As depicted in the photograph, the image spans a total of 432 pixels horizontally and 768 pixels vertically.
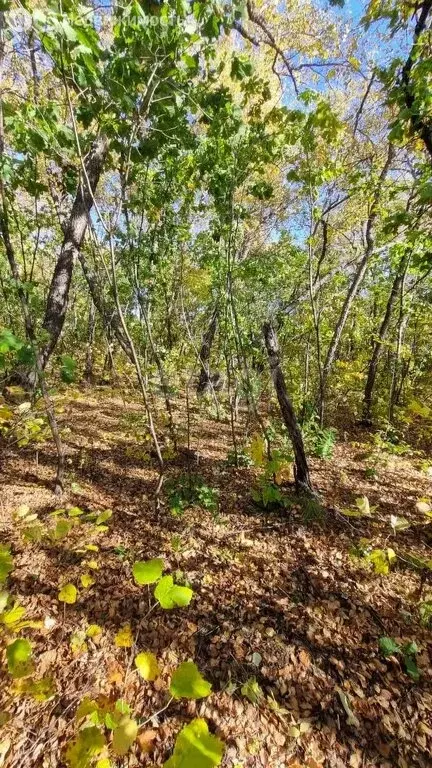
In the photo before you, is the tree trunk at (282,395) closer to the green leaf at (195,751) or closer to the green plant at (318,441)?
the green plant at (318,441)

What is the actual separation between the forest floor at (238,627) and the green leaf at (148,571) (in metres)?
1.40

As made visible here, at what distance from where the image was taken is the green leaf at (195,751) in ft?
3.21

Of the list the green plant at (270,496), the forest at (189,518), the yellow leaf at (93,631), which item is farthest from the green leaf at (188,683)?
the green plant at (270,496)

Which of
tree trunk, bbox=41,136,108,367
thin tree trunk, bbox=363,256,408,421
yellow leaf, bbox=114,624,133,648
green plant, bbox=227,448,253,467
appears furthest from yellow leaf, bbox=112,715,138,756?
thin tree trunk, bbox=363,256,408,421

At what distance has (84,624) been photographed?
2.73 metres

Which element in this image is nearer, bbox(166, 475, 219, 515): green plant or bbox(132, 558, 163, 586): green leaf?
bbox(132, 558, 163, 586): green leaf

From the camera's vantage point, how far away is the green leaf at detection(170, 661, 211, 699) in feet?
3.86

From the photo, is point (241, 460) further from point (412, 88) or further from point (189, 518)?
point (412, 88)

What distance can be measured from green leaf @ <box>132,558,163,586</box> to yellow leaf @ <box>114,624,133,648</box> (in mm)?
1646

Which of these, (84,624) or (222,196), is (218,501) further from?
(222,196)

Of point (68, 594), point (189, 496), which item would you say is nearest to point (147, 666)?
point (68, 594)

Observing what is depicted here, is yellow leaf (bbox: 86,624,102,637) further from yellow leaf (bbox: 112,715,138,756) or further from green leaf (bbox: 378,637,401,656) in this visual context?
green leaf (bbox: 378,637,401,656)

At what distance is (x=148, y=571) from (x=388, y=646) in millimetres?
2648

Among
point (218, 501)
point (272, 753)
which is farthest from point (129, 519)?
point (272, 753)
